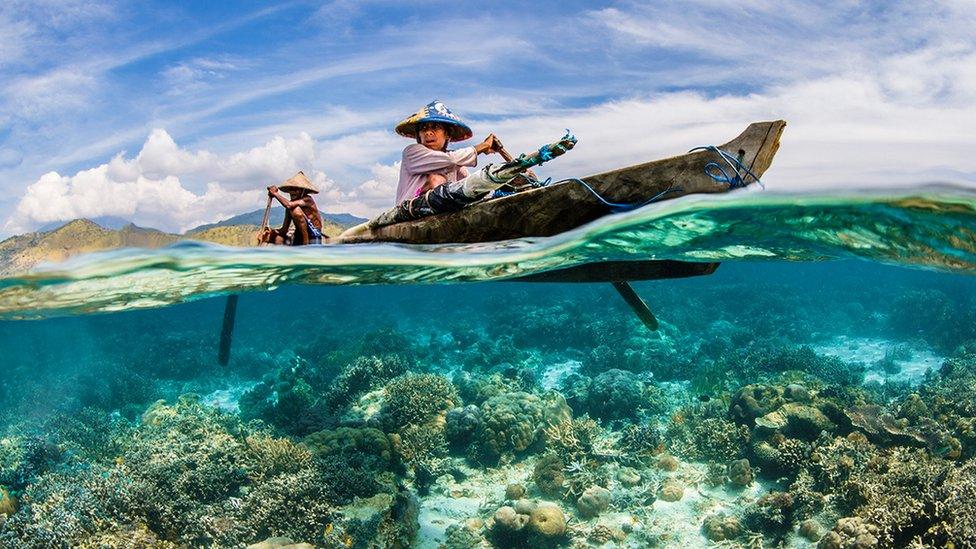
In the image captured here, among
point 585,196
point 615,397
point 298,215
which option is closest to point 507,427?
point 615,397

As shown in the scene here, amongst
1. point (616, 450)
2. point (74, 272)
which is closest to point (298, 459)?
point (74, 272)

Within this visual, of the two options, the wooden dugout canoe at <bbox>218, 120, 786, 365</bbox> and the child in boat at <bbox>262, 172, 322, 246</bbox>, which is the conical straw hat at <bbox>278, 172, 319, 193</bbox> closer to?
the child in boat at <bbox>262, 172, 322, 246</bbox>

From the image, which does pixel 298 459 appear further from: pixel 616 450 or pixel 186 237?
pixel 616 450

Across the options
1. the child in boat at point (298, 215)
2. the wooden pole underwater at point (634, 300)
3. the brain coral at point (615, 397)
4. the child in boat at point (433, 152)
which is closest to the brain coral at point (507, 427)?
the brain coral at point (615, 397)

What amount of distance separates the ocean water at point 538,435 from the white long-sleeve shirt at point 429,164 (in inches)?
33.2

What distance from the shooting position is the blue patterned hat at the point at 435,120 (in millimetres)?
5871

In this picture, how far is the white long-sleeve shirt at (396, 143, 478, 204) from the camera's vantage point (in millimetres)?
5836

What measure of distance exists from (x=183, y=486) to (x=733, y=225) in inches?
383

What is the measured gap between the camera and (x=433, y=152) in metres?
5.87

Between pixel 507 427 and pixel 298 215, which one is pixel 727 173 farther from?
pixel 507 427

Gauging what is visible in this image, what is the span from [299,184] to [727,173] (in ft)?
15.8

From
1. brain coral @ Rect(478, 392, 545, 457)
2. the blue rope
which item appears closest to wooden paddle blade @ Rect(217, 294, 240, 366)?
Answer: brain coral @ Rect(478, 392, 545, 457)

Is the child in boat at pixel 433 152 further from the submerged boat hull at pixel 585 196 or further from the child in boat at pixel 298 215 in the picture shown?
the child in boat at pixel 298 215

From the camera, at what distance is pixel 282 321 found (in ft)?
114
